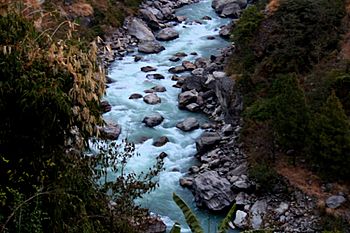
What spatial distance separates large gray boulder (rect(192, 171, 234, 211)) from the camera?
58.9 feet

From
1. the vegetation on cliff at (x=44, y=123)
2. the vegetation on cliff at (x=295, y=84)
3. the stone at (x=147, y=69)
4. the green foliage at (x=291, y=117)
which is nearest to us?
the vegetation on cliff at (x=44, y=123)

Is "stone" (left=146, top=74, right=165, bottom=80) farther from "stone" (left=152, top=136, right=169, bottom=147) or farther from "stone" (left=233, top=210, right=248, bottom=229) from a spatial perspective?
"stone" (left=233, top=210, right=248, bottom=229)

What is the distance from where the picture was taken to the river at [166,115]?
18.6 meters

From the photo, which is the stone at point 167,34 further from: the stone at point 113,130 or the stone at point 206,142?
the stone at point 206,142

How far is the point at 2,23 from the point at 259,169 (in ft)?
39.1

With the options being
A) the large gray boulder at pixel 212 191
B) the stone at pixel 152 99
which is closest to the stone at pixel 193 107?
the stone at pixel 152 99

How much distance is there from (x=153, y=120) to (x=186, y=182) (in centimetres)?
479

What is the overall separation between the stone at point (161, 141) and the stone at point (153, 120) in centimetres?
121

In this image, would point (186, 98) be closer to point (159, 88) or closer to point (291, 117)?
point (159, 88)

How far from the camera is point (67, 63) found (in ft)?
26.8

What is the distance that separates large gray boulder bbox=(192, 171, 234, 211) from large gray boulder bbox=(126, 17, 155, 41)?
15.1 meters

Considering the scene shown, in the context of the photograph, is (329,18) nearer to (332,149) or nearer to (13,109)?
(332,149)

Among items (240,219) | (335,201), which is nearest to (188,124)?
(240,219)

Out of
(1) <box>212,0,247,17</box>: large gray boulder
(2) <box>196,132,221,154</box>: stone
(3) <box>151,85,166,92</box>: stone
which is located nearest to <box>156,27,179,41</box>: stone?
(1) <box>212,0,247,17</box>: large gray boulder
